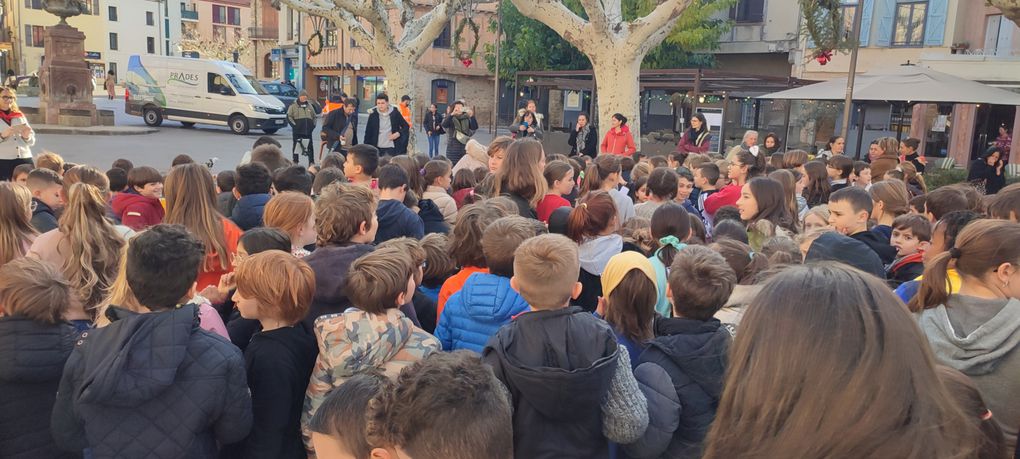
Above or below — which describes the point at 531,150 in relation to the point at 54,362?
above

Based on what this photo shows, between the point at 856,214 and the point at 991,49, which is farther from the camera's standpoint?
the point at 991,49

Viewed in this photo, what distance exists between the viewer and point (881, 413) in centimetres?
112

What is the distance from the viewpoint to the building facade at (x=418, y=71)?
128ft

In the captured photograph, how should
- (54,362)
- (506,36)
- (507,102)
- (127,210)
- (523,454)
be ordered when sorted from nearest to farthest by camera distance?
(523,454)
(54,362)
(127,210)
(506,36)
(507,102)

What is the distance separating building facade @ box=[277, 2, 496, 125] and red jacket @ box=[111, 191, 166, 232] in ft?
104

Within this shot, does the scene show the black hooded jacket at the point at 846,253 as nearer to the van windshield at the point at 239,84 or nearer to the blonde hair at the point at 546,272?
the blonde hair at the point at 546,272

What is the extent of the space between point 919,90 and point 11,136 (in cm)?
1295

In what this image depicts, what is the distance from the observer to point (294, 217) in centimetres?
379

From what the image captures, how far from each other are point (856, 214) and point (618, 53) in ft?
28.9

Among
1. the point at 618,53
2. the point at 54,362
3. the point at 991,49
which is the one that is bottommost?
the point at 54,362

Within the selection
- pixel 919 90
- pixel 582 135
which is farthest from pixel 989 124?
pixel 582 135

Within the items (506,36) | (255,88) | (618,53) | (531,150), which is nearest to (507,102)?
(506,36)

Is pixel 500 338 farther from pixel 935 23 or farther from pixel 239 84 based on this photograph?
pixel 935 23

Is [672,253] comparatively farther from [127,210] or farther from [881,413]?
[127,210]
